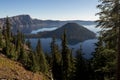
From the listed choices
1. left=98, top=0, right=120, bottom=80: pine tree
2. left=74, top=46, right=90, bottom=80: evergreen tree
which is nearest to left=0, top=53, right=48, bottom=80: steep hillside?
left=74, top=46, right=90, bottom=80: evergreen tree

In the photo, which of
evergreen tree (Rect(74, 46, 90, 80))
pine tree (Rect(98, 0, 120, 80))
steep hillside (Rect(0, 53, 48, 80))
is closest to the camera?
pine tree (Rect(98, 0, 120, 80))

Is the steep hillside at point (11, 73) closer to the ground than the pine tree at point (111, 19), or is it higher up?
closer to the ground

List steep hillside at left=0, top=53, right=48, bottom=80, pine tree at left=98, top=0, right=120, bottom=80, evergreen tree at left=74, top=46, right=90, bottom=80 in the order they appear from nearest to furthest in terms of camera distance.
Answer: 1. pine tree at left=98, top=0, right=120, bottom=80
2. steep hillside at left=0, top=53, right=48, bottom=80
3. evergreen tree at left=74, top=46, right=90, bottom=80

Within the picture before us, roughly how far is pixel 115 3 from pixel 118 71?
13.9ft

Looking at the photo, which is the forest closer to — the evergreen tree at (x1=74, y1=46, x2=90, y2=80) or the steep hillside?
the evergreen tree at (x1=74, y1=46, x2=90, y2=80)

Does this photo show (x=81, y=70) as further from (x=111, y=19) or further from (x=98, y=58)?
(x=111, y=19)

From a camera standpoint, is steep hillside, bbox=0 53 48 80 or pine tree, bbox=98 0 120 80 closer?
pine tree, bbox=98 0 120 80

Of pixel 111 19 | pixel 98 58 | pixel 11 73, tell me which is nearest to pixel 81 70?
pixel 98 58

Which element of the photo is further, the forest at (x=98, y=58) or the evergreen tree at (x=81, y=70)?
the evergreen tree at (x=81, y=70)

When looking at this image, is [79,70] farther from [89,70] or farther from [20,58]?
[20,58]

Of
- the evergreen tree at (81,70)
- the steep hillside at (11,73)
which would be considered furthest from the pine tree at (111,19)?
the evergreen tree at (81,70)

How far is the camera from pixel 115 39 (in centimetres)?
1611

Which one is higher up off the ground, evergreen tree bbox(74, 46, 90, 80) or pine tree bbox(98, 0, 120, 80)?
pine tree bbox(98, 0, 120, 80)

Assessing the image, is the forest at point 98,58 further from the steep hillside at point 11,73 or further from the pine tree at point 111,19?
the steep hillside at point 11,73
